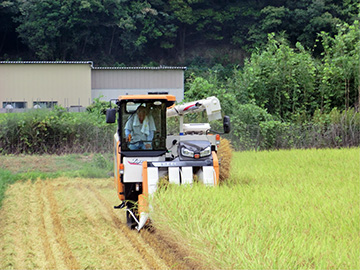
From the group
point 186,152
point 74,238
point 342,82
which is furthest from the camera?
point 342,82

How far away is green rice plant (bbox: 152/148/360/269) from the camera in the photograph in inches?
185

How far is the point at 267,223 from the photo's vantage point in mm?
5809

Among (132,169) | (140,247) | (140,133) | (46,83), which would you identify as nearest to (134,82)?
(46,83)

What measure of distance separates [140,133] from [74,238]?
1931 millimetres

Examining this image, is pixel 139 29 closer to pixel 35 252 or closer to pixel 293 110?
pixel 293 110

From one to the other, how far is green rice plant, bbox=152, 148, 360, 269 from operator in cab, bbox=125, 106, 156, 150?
Result: 120 cm

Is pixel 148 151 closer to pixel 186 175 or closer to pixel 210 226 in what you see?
pixel 186 175

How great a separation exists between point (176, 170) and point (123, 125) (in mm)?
1303

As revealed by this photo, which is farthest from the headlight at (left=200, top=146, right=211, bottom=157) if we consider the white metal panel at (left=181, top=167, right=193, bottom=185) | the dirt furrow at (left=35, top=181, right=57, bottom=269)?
the dirt furrow at (left=35, top=181, right=57, bottom=269)

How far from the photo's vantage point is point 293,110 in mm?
19875

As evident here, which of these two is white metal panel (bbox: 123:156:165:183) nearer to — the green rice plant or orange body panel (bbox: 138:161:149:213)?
orange body panel (bbox: 138:161:149:213)

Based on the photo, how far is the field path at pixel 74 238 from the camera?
6.86m

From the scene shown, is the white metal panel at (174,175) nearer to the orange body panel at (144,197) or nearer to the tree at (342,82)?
the orange body panel at (144,197)

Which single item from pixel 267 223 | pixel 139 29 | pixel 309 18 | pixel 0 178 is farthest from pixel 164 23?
pixel 267 223
